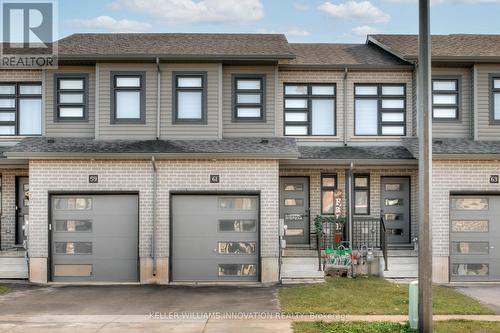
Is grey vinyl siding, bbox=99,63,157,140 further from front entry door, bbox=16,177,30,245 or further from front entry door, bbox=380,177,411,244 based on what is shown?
front entry door, bbox=380,177,411,244

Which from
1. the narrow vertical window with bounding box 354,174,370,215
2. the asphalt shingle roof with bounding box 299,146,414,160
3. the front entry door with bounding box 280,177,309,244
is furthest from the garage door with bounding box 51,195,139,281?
the narrow vertical window with bounding box 354,174,370,215

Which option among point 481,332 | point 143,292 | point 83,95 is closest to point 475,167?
point 481,332

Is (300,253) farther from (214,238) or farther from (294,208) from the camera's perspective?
(214,238)

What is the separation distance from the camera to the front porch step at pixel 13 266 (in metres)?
16.7

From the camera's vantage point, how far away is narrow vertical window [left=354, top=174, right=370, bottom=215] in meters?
19.0

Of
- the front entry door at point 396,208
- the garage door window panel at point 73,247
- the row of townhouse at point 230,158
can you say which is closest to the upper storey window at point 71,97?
the row of townhouse at point 230,158

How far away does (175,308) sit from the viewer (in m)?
12.9

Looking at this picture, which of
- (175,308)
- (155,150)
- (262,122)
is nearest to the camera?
(175,308)

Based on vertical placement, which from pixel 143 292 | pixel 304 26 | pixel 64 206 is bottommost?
pixel 143 292

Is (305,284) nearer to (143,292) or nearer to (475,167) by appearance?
(143,292)

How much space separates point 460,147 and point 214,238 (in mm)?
7821

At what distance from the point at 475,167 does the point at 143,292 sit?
10.2 metres

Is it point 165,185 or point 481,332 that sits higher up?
point 165,185

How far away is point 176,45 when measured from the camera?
18.7 meters
